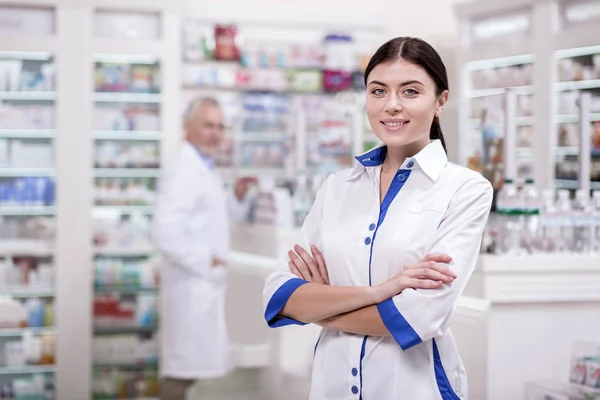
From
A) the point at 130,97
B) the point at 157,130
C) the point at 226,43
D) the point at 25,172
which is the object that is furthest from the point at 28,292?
the point at 226,43

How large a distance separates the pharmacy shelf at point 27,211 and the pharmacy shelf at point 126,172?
0.45 meters

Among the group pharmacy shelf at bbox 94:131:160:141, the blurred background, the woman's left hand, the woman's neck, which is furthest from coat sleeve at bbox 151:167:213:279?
the woman's neck

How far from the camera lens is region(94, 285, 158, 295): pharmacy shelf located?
6852mm

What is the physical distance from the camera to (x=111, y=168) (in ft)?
22.6

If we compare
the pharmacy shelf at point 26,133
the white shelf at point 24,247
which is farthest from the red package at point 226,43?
the white shelf at point 24,247

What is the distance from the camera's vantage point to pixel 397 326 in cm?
196

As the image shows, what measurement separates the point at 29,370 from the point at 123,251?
1129 millimetres

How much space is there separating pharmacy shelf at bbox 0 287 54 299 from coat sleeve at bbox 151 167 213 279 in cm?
203

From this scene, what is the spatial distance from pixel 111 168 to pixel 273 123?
130cm

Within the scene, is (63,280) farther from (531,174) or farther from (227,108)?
(531,174)

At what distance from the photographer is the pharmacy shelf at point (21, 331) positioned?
263 inches

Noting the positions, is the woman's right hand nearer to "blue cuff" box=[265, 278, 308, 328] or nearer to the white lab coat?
"blue cuff" box=[265, 278, 308, 328]

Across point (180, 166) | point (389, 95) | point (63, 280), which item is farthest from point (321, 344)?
point (63, 280)

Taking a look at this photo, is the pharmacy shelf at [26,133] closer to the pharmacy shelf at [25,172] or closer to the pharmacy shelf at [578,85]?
the pharmacy shelf at [25,172]
